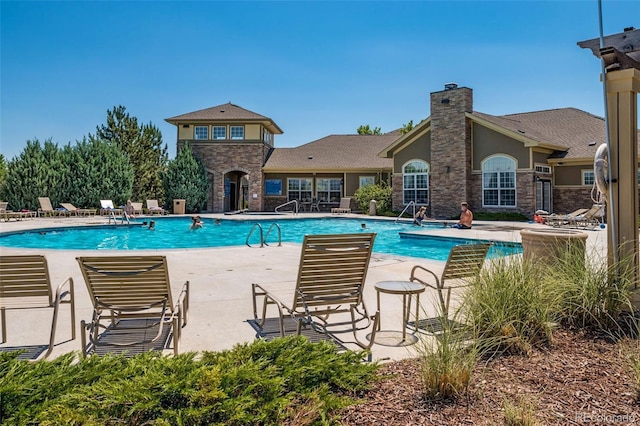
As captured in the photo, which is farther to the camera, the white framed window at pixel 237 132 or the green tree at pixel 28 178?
the white framed window at pixel 237 132

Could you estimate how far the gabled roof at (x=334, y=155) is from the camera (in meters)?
29.2

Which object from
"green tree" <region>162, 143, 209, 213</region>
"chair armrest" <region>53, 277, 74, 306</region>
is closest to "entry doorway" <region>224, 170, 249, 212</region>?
"green tree" <region>162, 143, 209, 213</region>

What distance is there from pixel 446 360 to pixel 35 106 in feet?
70.4

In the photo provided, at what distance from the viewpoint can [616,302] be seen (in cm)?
378

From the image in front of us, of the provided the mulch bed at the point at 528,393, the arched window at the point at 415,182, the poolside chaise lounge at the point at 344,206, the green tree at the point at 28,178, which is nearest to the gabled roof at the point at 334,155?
the poolside chaise lounge at the point at 344,206

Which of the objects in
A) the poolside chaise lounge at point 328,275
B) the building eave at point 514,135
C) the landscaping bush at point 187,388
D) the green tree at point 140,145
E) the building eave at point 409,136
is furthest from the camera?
the green tree at point 140,145

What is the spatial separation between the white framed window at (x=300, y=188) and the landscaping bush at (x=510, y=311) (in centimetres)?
2682

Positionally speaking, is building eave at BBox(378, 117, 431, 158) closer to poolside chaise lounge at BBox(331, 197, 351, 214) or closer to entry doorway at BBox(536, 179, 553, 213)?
poolside chaise lounge at BBox(331, 197, 351, 214)

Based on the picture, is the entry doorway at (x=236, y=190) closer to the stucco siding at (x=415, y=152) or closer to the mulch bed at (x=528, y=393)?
the stucco siding at (x=415, y=152)

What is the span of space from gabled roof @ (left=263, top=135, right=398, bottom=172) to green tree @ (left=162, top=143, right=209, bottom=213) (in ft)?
15.5

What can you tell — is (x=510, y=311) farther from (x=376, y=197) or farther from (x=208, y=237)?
(x=376, y=197)

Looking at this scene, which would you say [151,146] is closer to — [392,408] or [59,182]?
[59,182]

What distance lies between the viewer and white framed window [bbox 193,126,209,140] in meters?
29.2

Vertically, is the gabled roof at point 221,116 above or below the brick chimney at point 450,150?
above
